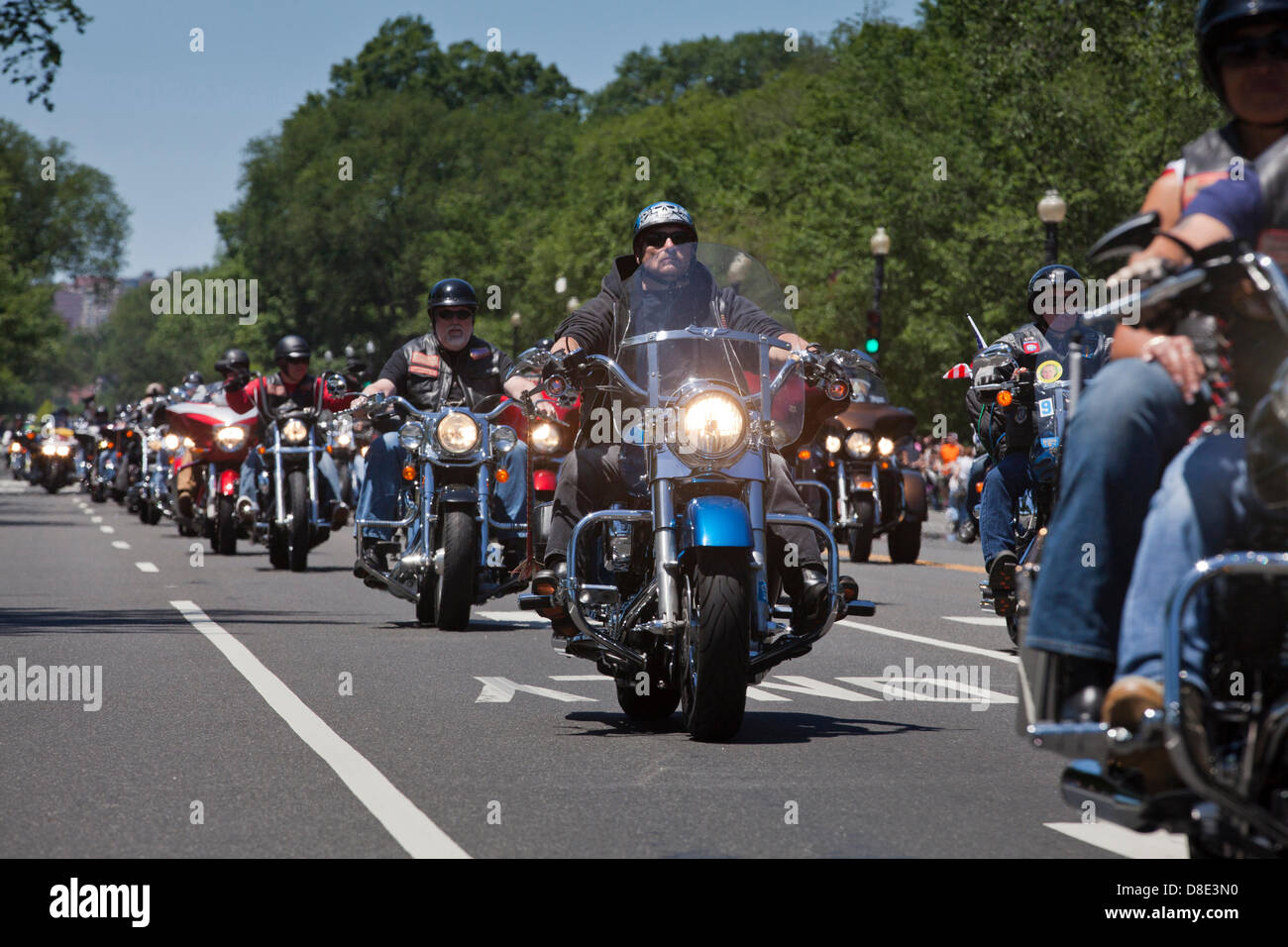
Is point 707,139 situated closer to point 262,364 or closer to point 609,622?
point 262,364

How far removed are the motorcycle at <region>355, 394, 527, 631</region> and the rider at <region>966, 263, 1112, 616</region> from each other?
293 cm

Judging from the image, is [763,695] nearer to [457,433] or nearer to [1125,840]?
[457,433]

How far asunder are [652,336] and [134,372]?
590ft

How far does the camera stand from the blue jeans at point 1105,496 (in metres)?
4.39

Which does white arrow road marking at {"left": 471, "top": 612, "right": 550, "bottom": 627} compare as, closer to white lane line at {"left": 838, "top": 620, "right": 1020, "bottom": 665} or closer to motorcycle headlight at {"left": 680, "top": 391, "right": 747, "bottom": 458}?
white lane line at {"left": 838, "top": 620, "right": 1020, "bottom": 665}

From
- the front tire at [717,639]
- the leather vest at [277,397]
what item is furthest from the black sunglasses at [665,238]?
the leather vest at [277,397]

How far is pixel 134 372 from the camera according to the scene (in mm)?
183125

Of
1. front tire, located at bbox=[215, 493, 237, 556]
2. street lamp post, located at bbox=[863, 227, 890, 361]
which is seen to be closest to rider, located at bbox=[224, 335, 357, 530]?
front tire, located at bbox=[215, 493, 237, 556]

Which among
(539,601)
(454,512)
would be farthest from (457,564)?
(539,601)

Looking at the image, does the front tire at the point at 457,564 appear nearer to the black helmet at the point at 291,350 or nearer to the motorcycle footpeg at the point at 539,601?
the motorcycle footpeg at the point at 539,601

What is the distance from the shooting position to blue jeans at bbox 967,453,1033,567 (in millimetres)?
12117

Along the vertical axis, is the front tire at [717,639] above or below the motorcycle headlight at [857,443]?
below

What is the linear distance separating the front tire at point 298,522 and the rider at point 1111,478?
15620 mm
